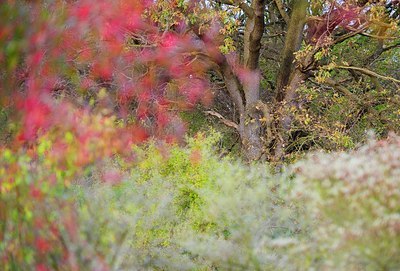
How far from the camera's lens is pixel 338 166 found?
11.8 feet

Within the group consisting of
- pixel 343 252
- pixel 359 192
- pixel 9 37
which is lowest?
pixel 343 252

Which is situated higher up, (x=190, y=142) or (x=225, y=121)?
(x=190, y=142)

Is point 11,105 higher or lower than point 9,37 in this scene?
lower

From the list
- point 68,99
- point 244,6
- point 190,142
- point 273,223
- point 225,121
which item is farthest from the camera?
point 225,121

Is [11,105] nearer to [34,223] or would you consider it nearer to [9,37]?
[9,37]

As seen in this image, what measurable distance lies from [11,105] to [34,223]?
8.47ft

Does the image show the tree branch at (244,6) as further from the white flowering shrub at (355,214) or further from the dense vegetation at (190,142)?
the white flowering shrub at (355,214)

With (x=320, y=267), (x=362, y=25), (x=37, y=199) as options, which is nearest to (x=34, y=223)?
(x=37, y=199)

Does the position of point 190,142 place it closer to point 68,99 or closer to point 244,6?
point 68,99

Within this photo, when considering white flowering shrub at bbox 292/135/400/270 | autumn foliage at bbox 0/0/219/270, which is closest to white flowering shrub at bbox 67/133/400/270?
white flowering shrub at bbox 292/135/400/270

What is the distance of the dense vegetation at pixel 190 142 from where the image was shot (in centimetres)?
379

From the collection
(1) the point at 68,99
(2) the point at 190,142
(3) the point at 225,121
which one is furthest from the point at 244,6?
(1) the point at 68,99

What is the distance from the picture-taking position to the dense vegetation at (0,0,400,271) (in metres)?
3.79

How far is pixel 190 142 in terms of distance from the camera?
27.0 ft
